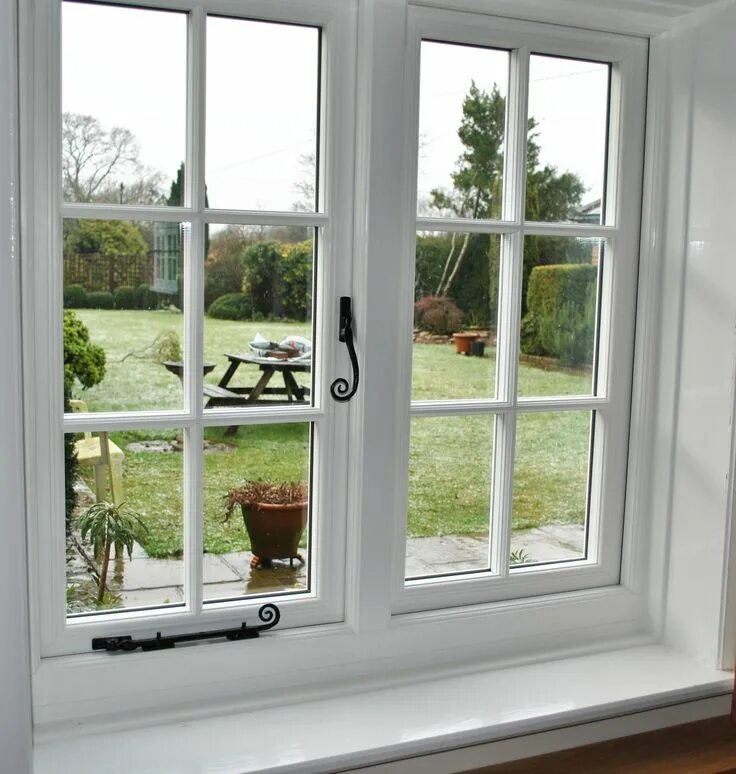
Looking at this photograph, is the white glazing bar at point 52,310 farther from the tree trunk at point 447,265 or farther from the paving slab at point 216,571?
the tree trunk at point 447,265

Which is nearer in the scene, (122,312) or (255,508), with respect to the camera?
(122,312)

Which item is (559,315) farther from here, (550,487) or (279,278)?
(279,278)

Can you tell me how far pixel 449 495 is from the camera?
197 centimetres

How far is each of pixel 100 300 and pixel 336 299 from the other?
0.45 metres

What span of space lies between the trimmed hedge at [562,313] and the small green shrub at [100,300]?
87 cm

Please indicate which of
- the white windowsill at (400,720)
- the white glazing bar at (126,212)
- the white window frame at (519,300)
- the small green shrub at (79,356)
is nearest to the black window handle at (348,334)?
the white window frame at (519,300)

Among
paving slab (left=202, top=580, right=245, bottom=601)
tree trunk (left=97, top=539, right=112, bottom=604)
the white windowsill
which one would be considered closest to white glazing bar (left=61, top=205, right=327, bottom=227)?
tree trunk (left=97, top=539, right=112, bottom=604)

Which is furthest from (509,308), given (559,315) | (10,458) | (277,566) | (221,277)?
(10,458)

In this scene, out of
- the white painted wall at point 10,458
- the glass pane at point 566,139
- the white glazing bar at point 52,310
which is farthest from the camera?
the glass pane at point 566,139

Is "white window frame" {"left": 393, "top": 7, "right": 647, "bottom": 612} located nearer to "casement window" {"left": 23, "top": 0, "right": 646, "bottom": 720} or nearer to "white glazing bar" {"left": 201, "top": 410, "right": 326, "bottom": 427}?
"casement window" {"left": 23, "top": 0, "right": 646, "bottom": 720}

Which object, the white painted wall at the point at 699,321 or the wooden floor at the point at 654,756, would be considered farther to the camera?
the white painted wall at the point at 699,321

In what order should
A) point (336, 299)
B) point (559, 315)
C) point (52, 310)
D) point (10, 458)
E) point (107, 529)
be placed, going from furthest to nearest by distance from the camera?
point (559, 315)
point (336, 299)
point (107, 529)
point (52, 310)
point (10, 458)

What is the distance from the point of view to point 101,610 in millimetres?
1719

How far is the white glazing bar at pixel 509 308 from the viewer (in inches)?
75.5
